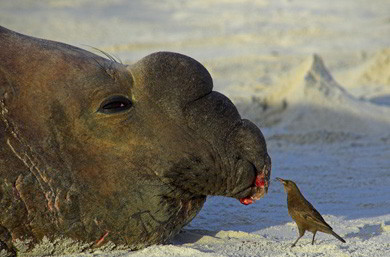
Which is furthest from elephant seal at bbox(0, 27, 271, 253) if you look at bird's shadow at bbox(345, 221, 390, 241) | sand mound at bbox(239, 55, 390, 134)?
sand mound at bbox(239, 55, 390, 134)

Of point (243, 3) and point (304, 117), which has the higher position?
point (243, 3)

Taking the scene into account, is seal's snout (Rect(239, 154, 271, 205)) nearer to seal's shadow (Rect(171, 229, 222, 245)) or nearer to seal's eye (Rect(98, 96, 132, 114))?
seal's shadow (Rect(171, 229, 222, 245))

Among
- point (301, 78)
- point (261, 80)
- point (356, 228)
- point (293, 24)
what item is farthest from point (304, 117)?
point (293, 24)

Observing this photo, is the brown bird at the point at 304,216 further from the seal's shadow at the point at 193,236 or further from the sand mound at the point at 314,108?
the sand mound at the point at 314,108

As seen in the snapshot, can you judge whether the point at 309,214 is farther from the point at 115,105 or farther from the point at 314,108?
the point at 314,108

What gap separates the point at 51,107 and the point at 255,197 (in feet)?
3.63

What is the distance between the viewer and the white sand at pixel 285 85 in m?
5.11

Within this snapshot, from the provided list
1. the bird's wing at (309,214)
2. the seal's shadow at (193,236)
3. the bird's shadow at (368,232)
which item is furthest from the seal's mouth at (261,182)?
the bird's shadow at (368,232)

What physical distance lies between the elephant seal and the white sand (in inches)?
7.4

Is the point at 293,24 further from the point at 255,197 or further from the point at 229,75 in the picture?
the point at 255,197

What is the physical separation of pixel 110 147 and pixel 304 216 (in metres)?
1.04

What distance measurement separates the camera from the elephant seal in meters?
4.26

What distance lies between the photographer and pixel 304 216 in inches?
183

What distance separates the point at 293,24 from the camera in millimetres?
16000
